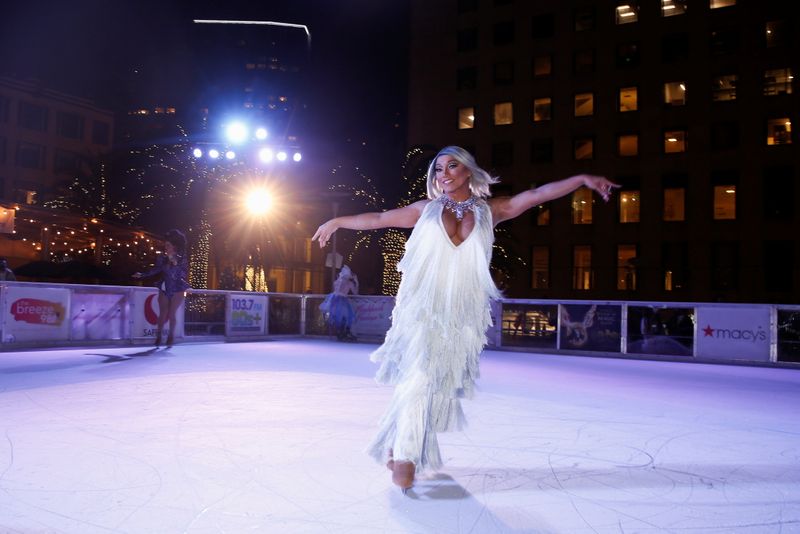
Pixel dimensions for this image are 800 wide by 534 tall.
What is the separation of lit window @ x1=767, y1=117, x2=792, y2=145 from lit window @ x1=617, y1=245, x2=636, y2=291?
28.1 ft

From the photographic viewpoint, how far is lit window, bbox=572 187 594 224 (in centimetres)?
3700

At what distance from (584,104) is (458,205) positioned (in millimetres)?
36618

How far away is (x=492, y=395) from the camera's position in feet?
24.2

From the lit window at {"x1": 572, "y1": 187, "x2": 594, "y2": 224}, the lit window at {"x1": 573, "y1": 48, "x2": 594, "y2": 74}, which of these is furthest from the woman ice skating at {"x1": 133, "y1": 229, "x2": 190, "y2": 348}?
the lit window at {"x1": 573, "y1": 48, "x2": 594, "y2": 74}

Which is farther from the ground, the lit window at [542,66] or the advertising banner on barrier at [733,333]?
the lit window at [542,66]

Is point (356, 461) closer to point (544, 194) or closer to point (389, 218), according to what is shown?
point (389, 218)

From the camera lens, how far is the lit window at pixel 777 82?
32.3 meters

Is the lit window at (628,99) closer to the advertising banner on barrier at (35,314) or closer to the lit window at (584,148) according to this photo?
the lit window at (584,148)

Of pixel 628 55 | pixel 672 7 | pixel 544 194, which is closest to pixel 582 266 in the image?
pixel 628 55

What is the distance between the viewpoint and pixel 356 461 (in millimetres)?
3939

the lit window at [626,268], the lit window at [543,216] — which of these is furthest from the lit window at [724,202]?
the lit window at [543,216]

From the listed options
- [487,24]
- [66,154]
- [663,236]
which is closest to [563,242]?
[663,236]

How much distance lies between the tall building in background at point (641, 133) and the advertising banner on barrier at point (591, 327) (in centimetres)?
1444

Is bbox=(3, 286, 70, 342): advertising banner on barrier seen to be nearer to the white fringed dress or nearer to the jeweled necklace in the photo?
the white fringed dress
